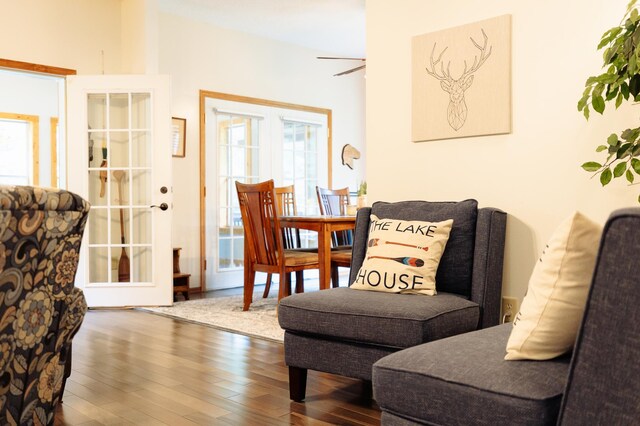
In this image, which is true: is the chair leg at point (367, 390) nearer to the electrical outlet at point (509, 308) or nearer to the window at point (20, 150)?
the electrical outlet at point (509, 308)

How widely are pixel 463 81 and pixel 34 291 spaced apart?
258cm

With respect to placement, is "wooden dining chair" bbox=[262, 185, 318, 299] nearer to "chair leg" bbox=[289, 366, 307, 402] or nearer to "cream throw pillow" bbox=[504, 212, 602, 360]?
"chair leg" bbox=[289, 366, 307, 402]

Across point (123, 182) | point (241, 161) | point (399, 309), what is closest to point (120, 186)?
point (123, 182)

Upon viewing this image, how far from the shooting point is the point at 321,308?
249cm

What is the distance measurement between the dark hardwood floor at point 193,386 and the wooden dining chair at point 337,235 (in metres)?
0.91

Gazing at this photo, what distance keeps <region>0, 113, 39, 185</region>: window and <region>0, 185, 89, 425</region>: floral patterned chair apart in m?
7.38

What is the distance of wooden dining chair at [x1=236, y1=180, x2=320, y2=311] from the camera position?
4.54 meters

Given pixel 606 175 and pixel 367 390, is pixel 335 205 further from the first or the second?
pixel 606 175

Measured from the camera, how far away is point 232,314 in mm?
4719

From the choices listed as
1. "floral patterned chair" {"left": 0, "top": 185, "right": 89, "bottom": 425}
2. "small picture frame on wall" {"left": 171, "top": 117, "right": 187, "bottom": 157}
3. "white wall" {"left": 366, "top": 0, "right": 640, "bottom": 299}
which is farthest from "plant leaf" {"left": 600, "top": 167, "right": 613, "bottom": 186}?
"small picture frame on wall" {"left": 171, "top": 117, "right": 187, "bottom": 157}

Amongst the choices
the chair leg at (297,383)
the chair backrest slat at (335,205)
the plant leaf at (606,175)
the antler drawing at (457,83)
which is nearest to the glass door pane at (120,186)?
the chair backrest slat at (335,205)

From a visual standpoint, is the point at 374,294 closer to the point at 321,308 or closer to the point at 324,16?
the point at 321,308

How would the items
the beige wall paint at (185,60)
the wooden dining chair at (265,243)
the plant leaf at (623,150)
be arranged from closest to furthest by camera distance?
1. the plant leaf at (623,150)
2. the wooden dining chair at (265,243)
3. the beige wall paint at (185,60)

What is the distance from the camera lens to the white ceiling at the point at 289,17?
5.73m
